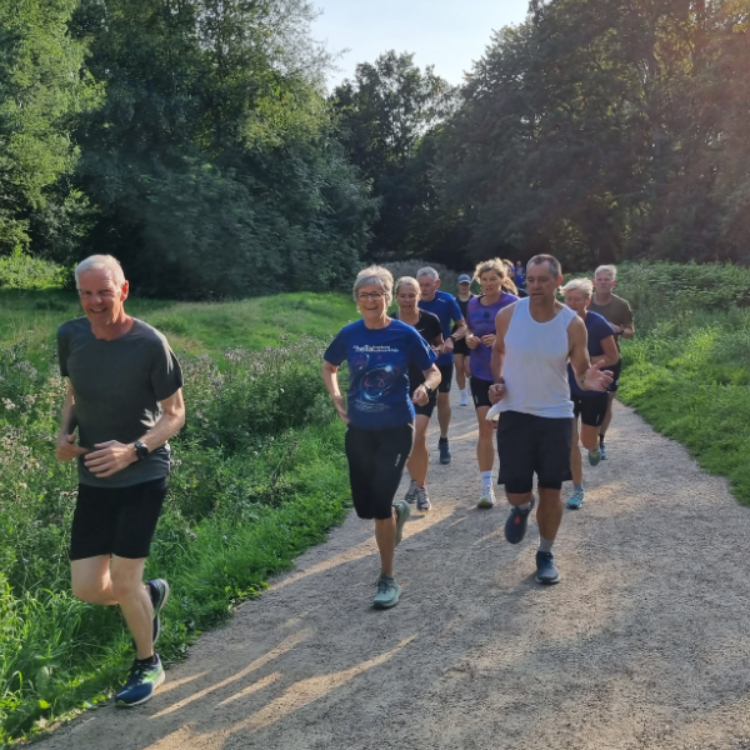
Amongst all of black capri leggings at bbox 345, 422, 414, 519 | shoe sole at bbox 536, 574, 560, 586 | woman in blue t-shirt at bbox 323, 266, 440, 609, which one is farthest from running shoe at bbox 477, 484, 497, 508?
black capri leggings at bbox 345, 422, 414, 519

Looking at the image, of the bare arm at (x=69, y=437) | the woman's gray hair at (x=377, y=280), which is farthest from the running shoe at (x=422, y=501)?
the bare arm at (x=69, y=437)

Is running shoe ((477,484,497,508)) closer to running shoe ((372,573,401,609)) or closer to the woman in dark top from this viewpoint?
the woman in dark top

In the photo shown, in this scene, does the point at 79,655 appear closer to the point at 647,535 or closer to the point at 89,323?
the point at 89,323

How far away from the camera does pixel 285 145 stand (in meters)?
35.6

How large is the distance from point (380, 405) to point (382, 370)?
0.22 m

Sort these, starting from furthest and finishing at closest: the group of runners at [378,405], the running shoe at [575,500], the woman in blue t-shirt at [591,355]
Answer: the running shoe at [575,500], the woman in blue t-shirt at [591,355], the group of runners at [378,405]

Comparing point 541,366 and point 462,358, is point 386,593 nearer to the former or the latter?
point 541,366

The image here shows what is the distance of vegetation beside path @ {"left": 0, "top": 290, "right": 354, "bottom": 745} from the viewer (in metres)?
4.63

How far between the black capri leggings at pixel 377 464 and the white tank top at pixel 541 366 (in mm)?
805

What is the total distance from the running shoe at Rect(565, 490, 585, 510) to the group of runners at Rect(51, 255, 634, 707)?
18mm

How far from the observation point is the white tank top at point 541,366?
5.22 metres

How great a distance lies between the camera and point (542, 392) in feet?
17.2

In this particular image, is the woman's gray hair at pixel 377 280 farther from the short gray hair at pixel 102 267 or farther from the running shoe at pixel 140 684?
the running shoe at pixel 140 684

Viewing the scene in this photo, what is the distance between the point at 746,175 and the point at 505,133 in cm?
2068
